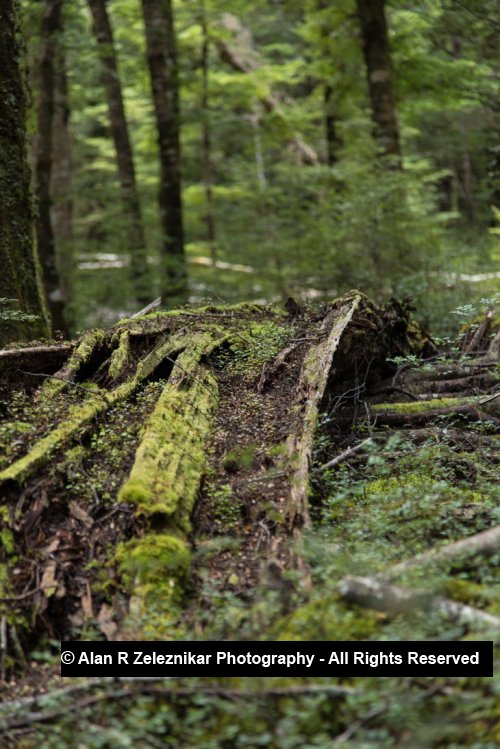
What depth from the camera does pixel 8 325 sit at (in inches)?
307

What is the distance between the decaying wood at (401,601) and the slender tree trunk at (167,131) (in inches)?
424

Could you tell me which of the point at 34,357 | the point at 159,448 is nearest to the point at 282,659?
the point at 159,448

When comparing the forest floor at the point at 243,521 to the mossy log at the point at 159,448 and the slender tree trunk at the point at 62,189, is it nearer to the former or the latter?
the mossy log at the point at 159,448

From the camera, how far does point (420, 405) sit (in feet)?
24.1

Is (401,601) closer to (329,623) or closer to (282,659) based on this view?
(329,623)

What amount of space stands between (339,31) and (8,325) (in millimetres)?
12184

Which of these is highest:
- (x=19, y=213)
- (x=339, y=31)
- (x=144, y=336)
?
(x=339, y=31)

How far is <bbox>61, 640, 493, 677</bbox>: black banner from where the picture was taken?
3068 mm

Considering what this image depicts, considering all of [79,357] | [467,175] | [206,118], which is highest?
[206,118]

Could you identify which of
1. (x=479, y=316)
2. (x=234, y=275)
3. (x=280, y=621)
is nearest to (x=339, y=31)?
(x=234, y=275)

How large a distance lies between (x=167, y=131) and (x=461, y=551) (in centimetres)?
1259

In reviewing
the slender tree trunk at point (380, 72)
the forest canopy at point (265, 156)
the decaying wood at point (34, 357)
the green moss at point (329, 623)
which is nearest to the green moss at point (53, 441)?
the decaying wood at point (34, 357)

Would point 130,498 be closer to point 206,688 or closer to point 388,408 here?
point 206,688

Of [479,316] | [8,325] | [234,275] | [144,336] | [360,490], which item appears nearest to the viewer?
[360,490]
